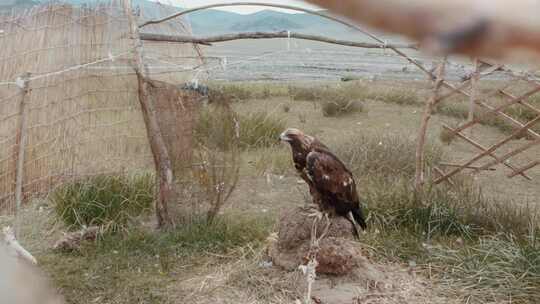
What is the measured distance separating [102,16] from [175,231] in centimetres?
189

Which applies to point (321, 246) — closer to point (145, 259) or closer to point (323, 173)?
point (323, 173)

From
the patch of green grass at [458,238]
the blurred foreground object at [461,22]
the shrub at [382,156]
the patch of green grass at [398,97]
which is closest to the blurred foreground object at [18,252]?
the blurred foreground object at [461,22]

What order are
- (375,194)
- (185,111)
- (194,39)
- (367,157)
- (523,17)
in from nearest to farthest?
(523,17), (194,39), (185,111), (375,194), (367,157)

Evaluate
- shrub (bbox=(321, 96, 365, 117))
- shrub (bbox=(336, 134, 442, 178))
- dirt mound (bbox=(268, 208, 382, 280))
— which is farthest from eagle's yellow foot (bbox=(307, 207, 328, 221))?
shrub (bbox=(321, 96, 365, 117))

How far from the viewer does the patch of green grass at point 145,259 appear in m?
3.45

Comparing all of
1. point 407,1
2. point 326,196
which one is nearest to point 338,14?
point 407,1

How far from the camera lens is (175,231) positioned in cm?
415

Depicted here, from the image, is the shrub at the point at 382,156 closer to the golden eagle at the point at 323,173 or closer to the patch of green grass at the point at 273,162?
the patch of green grass at the point at 273,162

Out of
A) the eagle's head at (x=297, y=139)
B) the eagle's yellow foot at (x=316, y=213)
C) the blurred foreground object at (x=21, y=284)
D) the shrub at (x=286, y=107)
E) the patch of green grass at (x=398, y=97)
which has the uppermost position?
the blurred foreground object at (x=21, y=284)

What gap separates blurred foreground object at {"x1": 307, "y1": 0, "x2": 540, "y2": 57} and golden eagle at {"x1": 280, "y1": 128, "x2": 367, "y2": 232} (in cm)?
303

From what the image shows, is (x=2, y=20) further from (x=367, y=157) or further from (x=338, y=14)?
(x=338, y=14)

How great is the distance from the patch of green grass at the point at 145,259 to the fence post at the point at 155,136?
0.21 meters

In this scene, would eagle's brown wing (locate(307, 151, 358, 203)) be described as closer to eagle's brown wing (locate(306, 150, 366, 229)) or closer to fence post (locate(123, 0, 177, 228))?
eagle's brown wing (locate(306, 150, 366, 229))

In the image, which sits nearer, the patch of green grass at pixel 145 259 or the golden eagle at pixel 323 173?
the golden eagle at pixel 323 173
